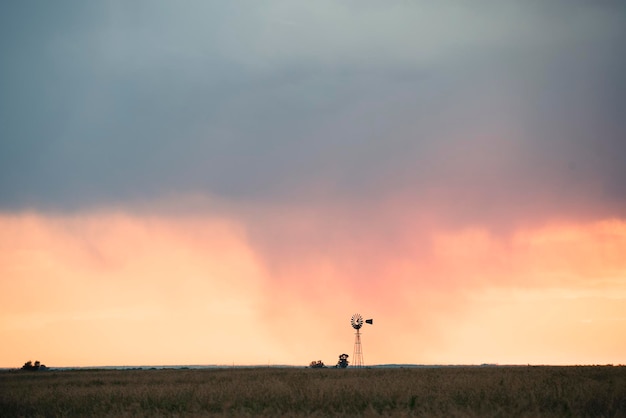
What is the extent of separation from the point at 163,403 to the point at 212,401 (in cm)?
351

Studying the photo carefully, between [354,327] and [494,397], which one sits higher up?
[354,327]

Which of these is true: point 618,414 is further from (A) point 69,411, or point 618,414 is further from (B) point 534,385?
(A) point 69,411

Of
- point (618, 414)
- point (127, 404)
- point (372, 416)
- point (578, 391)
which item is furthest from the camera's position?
point (127, 404)

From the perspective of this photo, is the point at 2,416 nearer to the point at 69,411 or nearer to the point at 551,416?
the point at 69,411

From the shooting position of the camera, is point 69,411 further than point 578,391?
Yes

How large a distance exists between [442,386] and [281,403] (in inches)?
367

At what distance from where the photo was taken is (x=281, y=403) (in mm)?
27266

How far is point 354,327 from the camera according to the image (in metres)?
119

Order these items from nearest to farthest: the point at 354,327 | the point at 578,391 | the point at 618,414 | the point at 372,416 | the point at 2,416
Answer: the point at 372,416
the point at 618,414
the point at 578,391
the point at 2,416
the point at 354,327

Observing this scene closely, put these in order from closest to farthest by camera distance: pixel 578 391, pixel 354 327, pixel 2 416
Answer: pixel 578 391
pixel 2 416
pixel 354 327

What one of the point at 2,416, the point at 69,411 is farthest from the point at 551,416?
the point at 2,416

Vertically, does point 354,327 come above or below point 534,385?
above

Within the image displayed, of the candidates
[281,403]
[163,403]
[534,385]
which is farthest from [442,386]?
[163,403]

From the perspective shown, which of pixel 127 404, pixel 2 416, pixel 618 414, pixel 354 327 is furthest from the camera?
pixel 354 327
